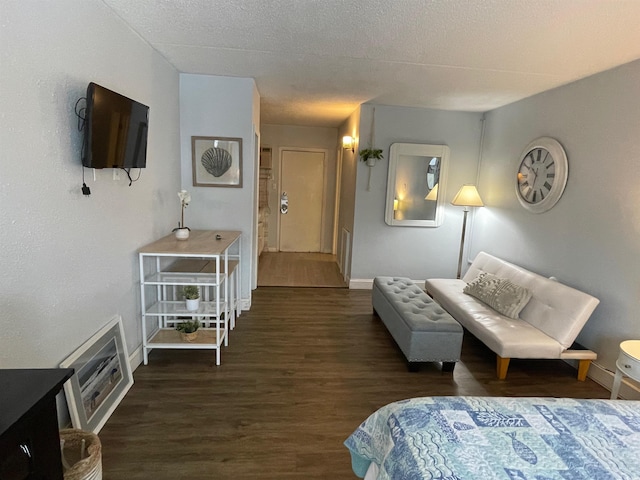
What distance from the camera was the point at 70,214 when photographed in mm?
1784

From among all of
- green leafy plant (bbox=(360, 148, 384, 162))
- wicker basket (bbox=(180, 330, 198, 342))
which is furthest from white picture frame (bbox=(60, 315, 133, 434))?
green leafy plant (bbox=(360, 148, 384, 162))

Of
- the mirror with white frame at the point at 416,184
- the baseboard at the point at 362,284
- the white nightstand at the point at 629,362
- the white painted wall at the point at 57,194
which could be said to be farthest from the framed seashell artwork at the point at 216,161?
the white nightstand at the point at 629,362

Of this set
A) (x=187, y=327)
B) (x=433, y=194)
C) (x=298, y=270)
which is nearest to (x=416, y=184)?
(x=433, y=194)

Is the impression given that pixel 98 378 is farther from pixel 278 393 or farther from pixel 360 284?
pixel 360 284

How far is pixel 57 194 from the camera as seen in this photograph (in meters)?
1.68

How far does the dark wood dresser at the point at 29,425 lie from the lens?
821mm

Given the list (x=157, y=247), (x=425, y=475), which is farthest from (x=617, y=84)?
(x=157, y=247)

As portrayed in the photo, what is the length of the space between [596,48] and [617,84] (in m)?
0.51

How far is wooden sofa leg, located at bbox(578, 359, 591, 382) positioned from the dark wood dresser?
3234 millimetres

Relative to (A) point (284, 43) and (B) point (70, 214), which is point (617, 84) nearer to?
(A) point (284, 43)

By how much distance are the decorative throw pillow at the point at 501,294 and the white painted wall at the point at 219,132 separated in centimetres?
233

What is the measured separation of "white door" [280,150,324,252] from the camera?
21.9 ft

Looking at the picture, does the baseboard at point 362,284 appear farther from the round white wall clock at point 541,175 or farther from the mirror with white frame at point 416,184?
the round white wall clock at point 541,175

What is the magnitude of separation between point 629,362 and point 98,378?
307 centimetres
